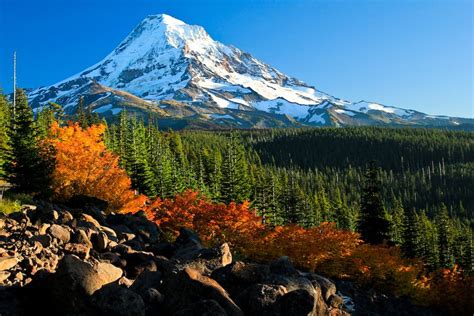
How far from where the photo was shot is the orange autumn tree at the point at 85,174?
33281 mm

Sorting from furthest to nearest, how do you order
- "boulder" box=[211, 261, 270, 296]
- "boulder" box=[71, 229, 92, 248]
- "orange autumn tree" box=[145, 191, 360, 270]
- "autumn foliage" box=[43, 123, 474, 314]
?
"autumn foliage" box=[43, 123, 474, 314], "orange autumn tree" box=[145, 191, 360, 270], "boulder" box=[71, 229, 92, 248], "boulder" box=[211, 261, 270, 296]

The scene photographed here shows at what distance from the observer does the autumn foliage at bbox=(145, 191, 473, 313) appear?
105 feet

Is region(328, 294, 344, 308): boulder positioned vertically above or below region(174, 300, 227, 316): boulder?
below

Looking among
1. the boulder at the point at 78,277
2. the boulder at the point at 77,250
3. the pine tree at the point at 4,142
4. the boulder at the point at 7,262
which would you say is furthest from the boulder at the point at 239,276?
the pine tree at the point at 4,142

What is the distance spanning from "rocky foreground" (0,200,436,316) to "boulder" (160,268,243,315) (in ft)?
0.05

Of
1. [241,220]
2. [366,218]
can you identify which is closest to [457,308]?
[366,218]

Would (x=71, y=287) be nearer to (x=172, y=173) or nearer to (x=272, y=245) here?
(x=272, y=245)

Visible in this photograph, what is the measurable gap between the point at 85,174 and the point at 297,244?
1950cm

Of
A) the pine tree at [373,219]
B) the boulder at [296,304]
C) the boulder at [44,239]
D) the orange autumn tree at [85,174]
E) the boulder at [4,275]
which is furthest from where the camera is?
the pine tree at [373,219]

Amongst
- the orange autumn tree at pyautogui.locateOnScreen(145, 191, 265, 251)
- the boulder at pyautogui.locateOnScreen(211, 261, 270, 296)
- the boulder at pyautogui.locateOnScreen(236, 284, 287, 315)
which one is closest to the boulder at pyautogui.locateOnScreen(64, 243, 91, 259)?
the boulder at pyautogui.locateOnScreen(211, 261, 270, 296)

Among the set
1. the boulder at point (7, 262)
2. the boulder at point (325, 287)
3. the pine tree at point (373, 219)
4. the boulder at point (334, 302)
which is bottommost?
the pine tree at point (373, 219)

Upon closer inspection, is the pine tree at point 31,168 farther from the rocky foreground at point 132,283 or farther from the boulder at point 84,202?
the rocky foreground at point 132,283

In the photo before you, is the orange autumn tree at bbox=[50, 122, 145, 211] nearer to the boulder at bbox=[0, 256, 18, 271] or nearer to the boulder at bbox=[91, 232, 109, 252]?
the boulder at bbox=[91, 232, 109, 252]

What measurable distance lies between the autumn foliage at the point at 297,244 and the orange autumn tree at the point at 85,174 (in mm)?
3187
